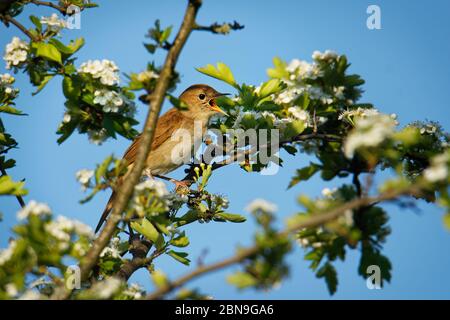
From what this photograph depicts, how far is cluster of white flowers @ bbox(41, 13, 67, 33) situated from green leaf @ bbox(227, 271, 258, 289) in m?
3.01

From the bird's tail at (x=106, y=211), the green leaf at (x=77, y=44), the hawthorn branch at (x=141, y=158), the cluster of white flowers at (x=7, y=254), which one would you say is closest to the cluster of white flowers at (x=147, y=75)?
the hawthorn branch at (x=141, y=158)

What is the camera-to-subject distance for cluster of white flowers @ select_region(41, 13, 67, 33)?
473 centimetres

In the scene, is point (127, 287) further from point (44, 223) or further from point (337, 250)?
point (337, 250)

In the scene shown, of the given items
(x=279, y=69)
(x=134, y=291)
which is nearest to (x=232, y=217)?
(x=279, y=69)

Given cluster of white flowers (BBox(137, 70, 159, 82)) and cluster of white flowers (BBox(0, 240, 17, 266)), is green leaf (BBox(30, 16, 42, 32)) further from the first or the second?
cluster of white flowers (BBox(0, 240, 17, 266))

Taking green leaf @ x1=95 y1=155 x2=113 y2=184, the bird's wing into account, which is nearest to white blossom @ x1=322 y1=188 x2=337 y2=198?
green leaf @ x1=95 y1=155 x2=113 y2=184

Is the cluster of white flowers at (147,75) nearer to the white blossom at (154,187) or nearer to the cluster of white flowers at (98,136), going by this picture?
the white blossom at (154,187)

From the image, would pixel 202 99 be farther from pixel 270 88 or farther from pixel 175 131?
pixel 270 88

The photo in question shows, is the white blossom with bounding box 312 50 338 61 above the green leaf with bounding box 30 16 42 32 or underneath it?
underneath

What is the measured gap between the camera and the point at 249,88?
208 inches

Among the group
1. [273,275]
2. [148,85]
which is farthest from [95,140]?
[273,275]

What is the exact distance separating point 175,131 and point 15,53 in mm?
4910

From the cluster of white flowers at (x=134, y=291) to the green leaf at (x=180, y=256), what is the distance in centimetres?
108
